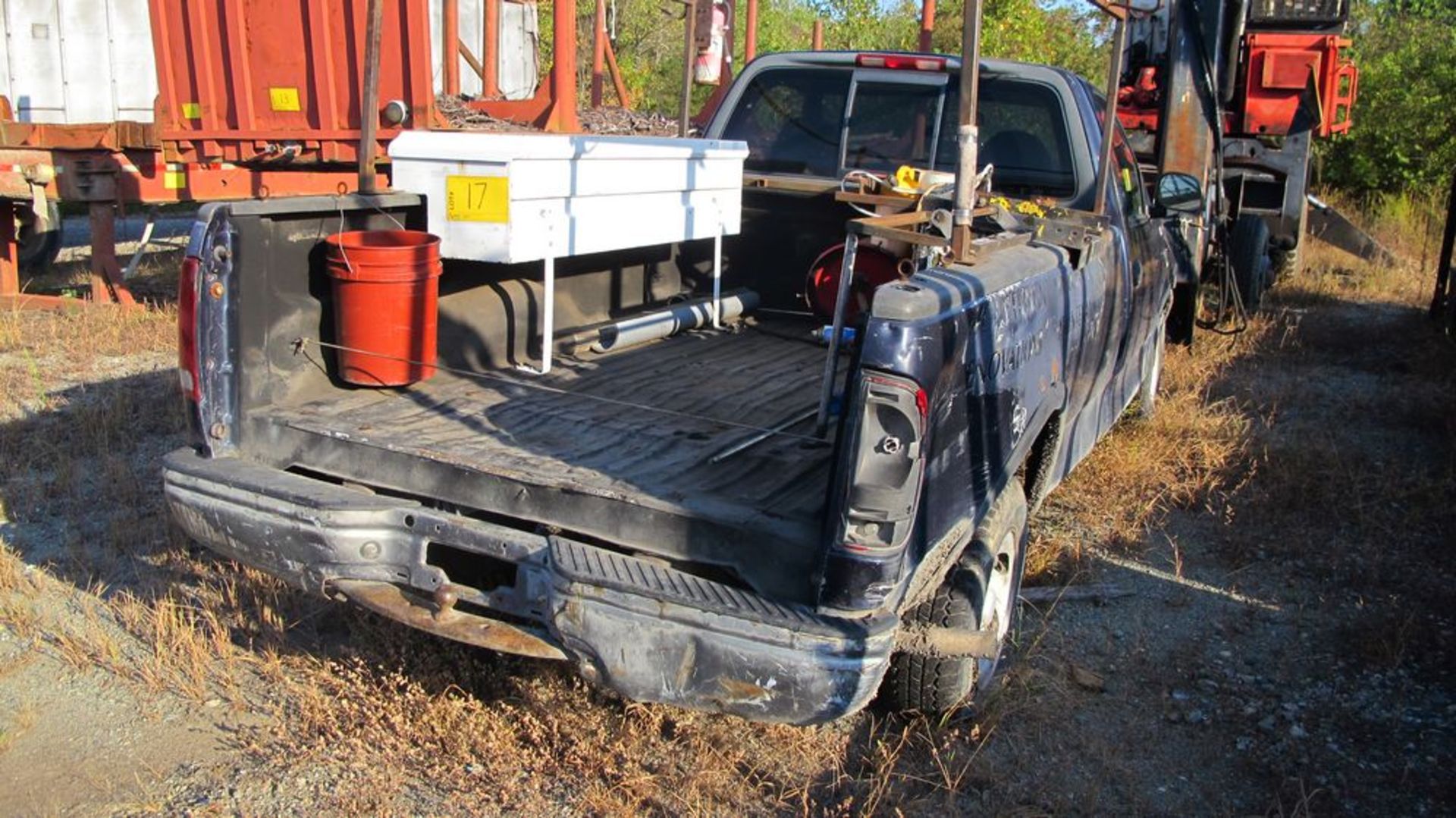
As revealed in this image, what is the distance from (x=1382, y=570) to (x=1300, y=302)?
6.94 meters

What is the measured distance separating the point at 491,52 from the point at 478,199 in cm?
749


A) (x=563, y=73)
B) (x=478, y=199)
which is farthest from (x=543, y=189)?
(x=563, y=73)

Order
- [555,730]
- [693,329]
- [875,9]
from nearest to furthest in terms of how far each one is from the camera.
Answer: [555,730], [693,329], [875,9]

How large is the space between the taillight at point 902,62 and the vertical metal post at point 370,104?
2357 mm

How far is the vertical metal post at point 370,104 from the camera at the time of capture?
4.14 meters

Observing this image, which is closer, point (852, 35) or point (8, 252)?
point (8, 252)

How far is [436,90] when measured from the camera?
33.2 ft

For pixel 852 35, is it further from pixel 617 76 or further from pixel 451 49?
pixel 451 49

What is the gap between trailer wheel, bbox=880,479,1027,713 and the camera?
353cm

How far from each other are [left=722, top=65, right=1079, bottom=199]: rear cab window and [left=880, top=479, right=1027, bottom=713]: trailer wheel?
6.33ft

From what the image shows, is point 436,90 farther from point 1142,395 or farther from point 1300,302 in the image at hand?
point 1300,302

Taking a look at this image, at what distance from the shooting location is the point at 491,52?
11.2m

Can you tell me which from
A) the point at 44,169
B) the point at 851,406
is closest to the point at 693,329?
the point at 851,406

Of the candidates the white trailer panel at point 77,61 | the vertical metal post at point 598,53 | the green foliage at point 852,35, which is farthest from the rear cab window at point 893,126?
the green foliage at point 852,35
